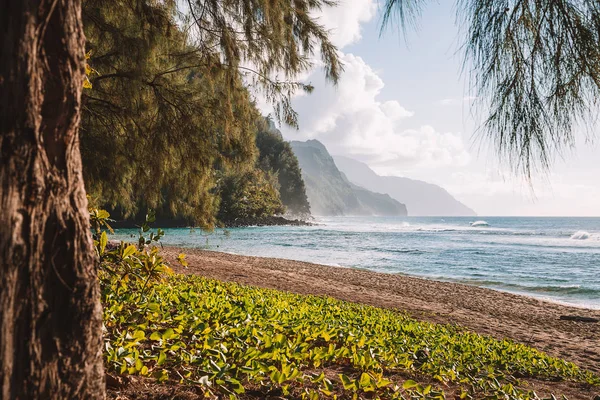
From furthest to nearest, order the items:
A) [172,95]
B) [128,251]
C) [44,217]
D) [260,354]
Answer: [172,95]
[128,251]
[260,354]
[44,217]

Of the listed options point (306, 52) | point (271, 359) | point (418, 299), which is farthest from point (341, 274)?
point (271, 359)

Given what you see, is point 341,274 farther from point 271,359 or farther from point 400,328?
point 271,359

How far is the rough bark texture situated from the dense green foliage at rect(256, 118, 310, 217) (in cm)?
5954

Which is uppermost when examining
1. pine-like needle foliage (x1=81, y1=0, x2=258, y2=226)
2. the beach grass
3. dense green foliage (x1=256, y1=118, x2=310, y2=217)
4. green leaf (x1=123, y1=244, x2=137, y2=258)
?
dense green foliage (x1=256, y1=118, x2=310, y2=217)

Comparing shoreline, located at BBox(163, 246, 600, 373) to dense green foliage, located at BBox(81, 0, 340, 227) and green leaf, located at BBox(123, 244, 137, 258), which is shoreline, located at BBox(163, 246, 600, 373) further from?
green leaf, located at BBox(123, 244, 137, 258)

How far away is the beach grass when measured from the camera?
216cm

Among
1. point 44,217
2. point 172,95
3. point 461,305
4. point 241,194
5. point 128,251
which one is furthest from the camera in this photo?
point 241,194

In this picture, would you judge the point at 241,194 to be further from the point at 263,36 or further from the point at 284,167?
the point at 284,167

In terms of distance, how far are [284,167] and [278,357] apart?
221ft

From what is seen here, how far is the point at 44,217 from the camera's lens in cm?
117

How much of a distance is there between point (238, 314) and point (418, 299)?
27.6ft

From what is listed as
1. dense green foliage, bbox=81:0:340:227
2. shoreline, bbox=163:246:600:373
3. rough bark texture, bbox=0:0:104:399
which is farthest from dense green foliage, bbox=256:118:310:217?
rough bark texture, bbox=0:0:104:399

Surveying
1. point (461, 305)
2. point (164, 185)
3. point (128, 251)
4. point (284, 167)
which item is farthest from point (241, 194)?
point (284, 167)

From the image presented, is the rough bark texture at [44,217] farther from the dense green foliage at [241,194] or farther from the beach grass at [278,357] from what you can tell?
the dense green foliage at [241,194]
